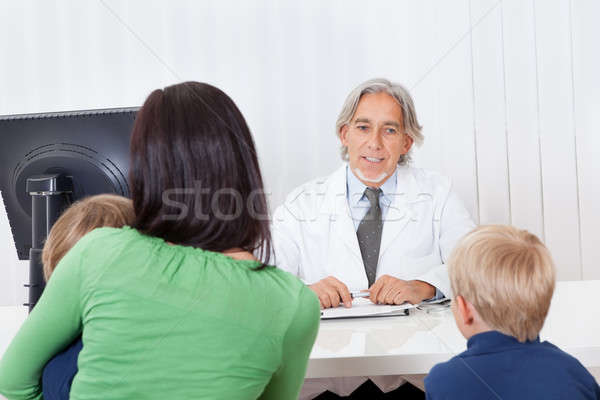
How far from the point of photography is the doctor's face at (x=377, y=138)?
7.43ft

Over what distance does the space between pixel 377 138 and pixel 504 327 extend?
133 centimetres

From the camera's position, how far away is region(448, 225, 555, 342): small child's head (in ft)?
3.26

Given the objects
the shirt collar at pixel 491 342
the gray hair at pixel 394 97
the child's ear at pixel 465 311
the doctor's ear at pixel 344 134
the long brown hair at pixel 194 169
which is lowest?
the shirt collar at pixel 491 342

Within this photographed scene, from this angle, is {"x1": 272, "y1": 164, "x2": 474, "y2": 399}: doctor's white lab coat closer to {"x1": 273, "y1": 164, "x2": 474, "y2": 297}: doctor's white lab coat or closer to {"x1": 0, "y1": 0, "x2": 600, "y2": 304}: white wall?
{"x1": 273, "y1": 164, "x2": 474, "y2": 297}: doctor's white lab coat

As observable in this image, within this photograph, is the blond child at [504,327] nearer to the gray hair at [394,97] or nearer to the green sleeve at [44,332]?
the green sleeve at [44,332]

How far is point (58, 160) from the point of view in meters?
1.38

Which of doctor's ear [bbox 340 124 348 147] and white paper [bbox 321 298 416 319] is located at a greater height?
doctor's ear [bbox 340 124 348 147]

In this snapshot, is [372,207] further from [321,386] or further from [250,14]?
[250,14]

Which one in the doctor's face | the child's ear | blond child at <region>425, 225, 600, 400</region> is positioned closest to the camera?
blond child at <region>425, 225, 600, 400</region>

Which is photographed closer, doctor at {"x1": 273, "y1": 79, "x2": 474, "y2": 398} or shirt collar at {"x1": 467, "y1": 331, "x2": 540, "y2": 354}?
shirt collar at {"x1": 467, "y1": 331, "x2": 540, "y2": 354}

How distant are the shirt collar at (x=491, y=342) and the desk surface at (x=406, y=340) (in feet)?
0.48

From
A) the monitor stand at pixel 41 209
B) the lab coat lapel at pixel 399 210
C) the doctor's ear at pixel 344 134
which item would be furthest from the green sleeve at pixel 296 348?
the doctor's ear at pixel 344 134

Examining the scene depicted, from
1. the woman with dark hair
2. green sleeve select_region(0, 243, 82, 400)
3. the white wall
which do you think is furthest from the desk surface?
the white wall

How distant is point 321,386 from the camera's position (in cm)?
175
